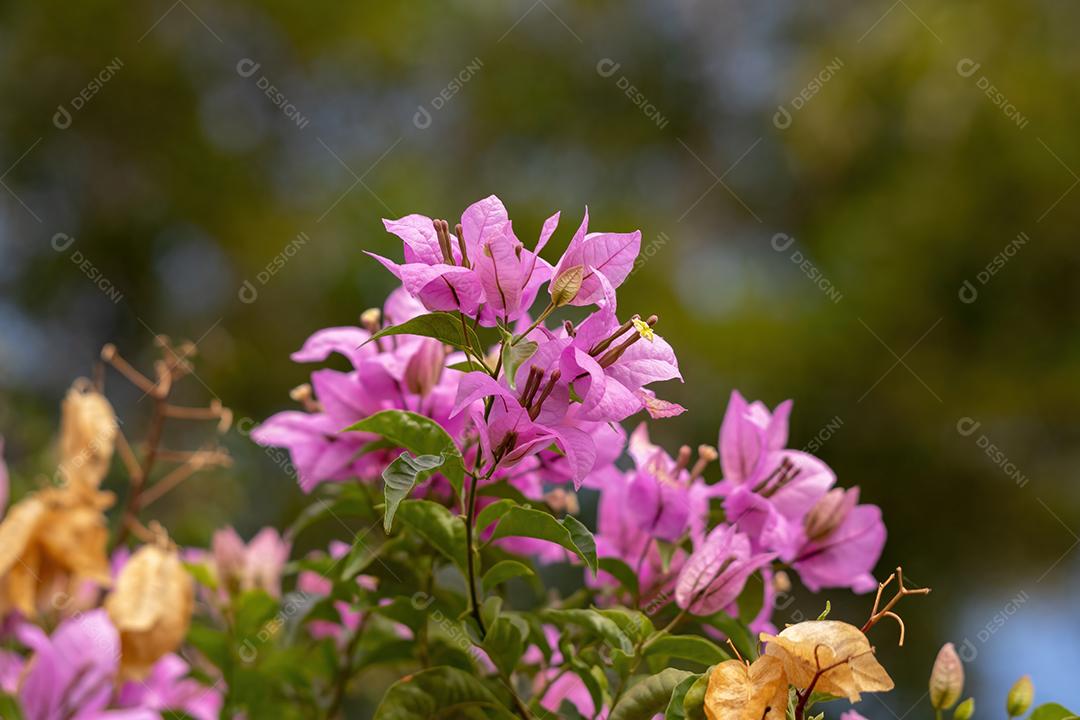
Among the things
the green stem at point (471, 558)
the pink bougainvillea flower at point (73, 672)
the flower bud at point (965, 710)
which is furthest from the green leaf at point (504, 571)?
the pink bougainvillea flower at point (73, 672)

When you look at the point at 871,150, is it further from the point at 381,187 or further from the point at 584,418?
the point at 584,418

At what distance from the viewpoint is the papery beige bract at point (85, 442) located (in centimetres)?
81

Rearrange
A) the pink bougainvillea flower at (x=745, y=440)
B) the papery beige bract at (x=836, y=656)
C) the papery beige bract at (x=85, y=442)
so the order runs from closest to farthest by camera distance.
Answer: the papery beige bract at (x=836, y=656) < the pink bougainvillea flower at (x=745, y=440) < the papery beige bract at (x=85, y=442)

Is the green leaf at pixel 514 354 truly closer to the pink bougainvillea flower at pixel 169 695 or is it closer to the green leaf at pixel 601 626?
the green leaf at pixel 601 626

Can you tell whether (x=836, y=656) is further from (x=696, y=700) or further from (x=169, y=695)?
(x=169, y=695)


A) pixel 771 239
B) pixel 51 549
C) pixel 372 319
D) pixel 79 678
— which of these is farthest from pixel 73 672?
pixel 771 239

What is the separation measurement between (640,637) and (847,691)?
0.13m

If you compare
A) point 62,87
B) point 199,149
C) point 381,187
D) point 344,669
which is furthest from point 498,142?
point 344,669

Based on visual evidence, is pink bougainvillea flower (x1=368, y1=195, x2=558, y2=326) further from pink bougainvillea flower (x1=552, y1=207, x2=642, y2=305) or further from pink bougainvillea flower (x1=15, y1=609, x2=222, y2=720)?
pink bougainvillea flower (x1=15, y1=609, x2=222, y2=720)

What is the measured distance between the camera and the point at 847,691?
1.34ft

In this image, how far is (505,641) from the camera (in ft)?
1.69

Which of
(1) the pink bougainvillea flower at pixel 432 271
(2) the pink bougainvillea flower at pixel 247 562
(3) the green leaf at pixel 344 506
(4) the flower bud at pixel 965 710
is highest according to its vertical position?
(4) the flower bud at pixel 965 710

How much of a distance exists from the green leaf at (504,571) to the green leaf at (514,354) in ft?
0.37

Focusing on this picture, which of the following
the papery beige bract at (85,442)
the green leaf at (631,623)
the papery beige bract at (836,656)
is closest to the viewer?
the papery beige bract at (836,656)
